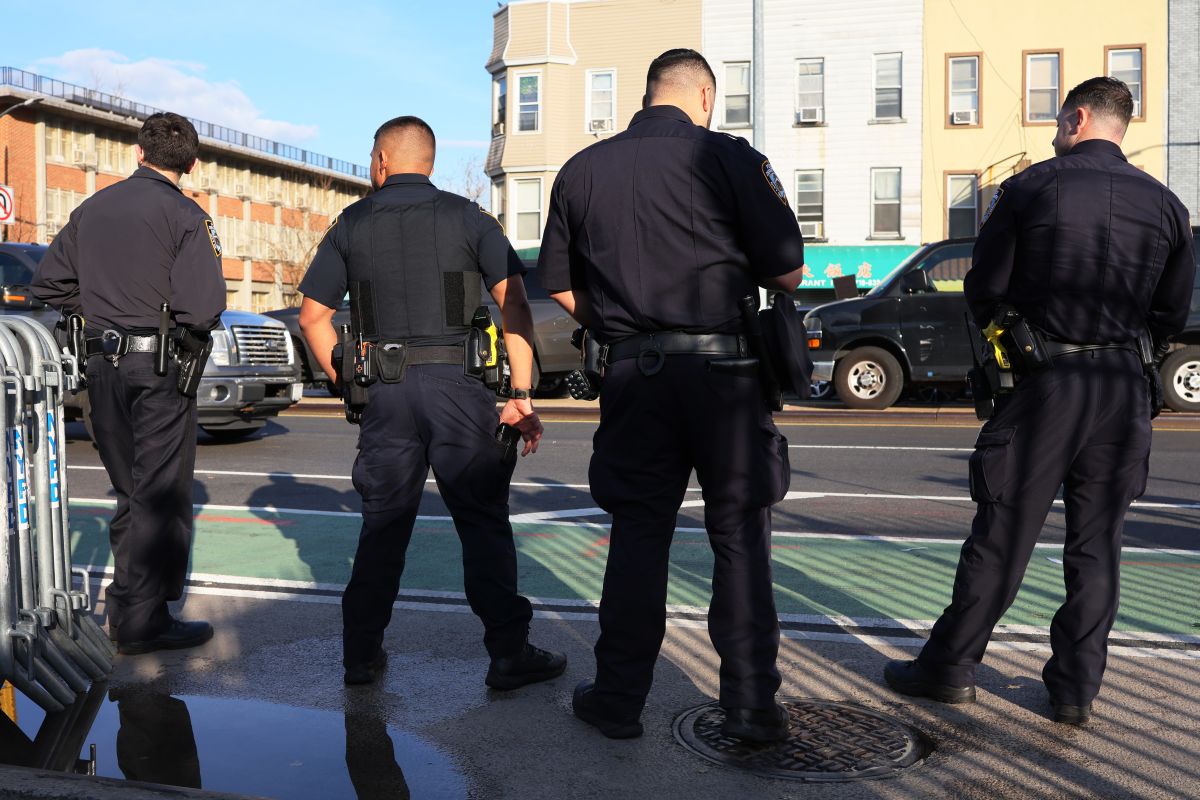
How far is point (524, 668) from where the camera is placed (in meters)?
4.31

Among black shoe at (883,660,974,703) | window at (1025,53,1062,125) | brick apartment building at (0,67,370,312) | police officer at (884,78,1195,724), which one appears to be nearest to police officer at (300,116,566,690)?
black shoe at (883,660,974,703)

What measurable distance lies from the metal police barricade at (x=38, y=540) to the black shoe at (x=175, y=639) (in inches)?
16.2

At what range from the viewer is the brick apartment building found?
1913 inches

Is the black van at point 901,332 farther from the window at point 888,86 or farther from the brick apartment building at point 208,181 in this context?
the brick apartment building at point 208,181

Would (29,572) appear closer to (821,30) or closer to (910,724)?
(910,724)

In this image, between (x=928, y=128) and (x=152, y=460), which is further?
(x=928, y=128)

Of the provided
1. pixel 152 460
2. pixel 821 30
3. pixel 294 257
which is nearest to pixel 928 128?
pixel 821 30

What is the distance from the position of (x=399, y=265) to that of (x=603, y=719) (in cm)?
168

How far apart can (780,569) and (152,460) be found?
3.01 m

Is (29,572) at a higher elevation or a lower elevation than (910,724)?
higher

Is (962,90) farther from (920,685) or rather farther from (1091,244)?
(920,685)

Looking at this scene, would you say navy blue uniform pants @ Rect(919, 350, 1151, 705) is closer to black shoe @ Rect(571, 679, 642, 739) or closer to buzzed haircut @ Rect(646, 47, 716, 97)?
black shoe @ Rect(571, 679, 642, 739)

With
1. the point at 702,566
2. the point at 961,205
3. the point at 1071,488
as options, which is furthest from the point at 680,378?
the point at 961,205

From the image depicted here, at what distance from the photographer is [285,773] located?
11.6 feet
